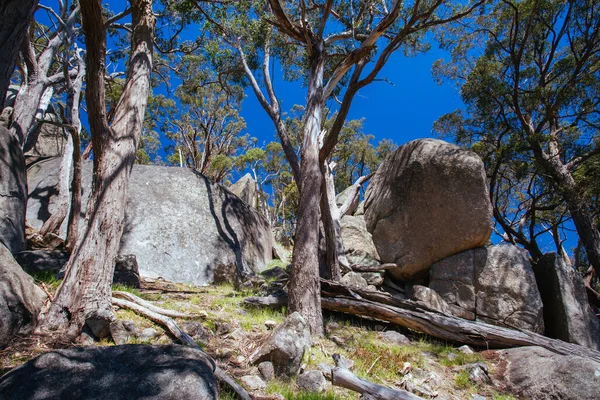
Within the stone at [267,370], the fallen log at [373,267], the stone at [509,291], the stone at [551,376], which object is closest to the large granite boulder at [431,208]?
the fallen log at [373,267]

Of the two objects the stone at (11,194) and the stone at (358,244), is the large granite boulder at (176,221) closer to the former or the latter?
the stone at (11,194)

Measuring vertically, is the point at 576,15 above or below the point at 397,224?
above

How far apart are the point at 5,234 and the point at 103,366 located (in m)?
4.57

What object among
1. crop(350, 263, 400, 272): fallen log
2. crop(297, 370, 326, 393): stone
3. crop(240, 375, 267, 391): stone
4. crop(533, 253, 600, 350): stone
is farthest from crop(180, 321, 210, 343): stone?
crop(533, 253, 600, 350): stone

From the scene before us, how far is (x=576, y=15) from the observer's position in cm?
1034

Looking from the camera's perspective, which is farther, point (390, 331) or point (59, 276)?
point (390, 331)

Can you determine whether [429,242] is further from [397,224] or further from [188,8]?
[188,8]

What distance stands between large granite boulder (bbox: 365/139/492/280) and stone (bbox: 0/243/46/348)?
789 centimetres

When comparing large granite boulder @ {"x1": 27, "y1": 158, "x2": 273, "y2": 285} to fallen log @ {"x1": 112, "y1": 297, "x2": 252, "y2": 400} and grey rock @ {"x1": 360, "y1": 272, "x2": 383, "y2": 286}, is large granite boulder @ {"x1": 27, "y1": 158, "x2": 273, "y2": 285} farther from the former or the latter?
fallen log @ {"x1": 112, "y1": 297, "x2": 252, "y2": 400}

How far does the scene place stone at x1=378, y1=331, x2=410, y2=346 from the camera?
18.3 feet

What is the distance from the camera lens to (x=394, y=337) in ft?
18.7

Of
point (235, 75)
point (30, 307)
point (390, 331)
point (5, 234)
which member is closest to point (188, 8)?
point (235, 75)

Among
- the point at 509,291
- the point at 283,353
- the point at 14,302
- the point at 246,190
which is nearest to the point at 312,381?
the point at 283,353

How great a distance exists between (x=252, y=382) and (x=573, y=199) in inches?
385
